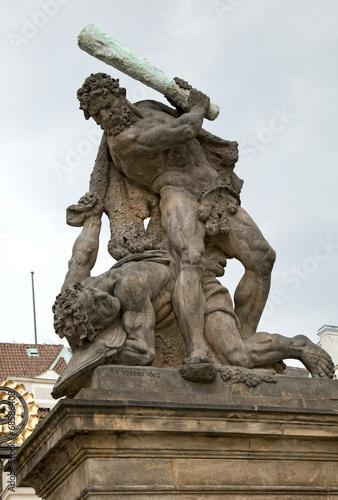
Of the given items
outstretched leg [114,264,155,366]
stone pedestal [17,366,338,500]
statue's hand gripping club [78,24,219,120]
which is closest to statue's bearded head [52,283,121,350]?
outstretched leg [114,264,155,366]

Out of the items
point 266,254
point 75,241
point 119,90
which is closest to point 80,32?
point 119,90

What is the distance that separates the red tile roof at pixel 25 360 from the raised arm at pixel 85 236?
1911 cm

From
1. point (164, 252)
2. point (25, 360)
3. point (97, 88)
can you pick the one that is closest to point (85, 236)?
point (164, 252)

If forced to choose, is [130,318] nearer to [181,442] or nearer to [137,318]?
→ [137,318]

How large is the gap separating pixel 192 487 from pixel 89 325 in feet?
4.94

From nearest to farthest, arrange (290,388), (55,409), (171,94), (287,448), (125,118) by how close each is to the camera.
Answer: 1. (55,409)
2. (287,448)
3. (290,388)
4. (125,118)
5. (171,94)

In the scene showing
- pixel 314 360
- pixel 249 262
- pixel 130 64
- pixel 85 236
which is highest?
pixel 130 64

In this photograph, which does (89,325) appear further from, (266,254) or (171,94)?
(171,94)

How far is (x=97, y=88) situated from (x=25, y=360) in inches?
856

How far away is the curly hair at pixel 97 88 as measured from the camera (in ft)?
24.3

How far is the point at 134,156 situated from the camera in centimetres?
754

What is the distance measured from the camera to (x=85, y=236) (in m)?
7.68

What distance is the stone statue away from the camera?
654 cm

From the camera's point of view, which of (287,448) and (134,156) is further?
(134,156)
